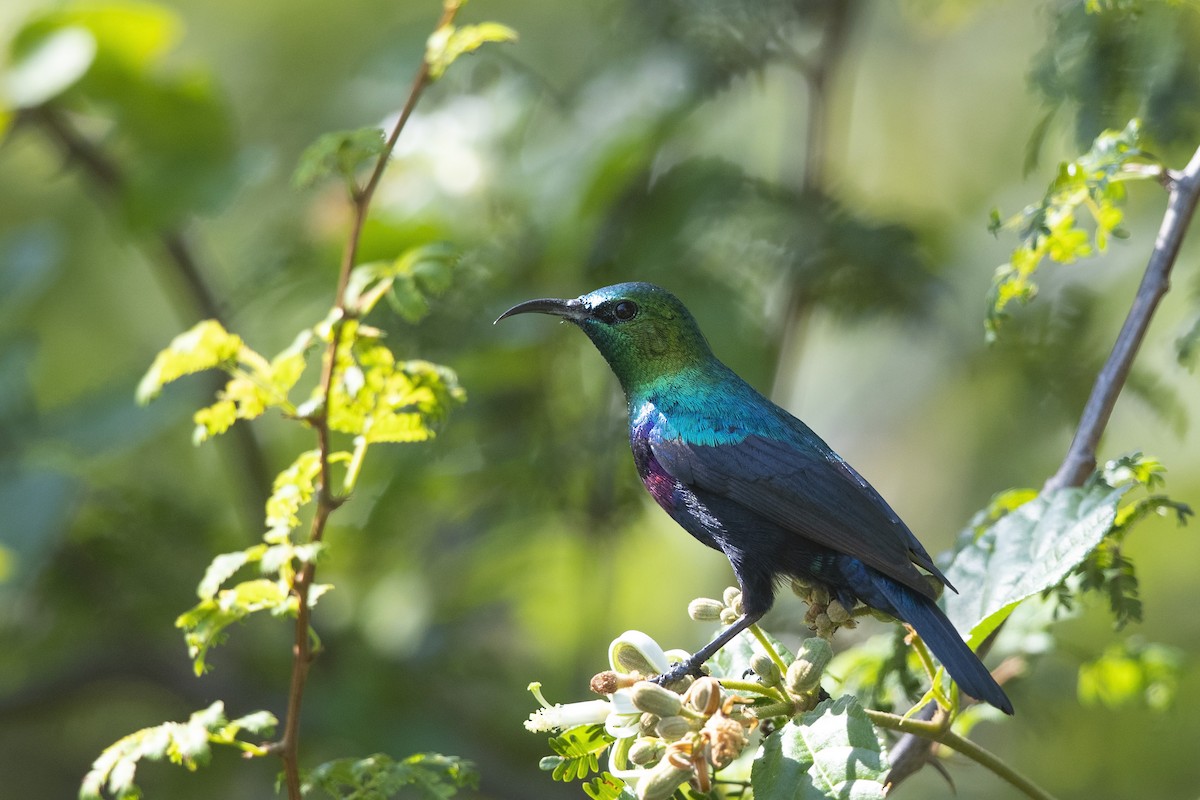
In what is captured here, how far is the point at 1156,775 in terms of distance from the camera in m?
4.79

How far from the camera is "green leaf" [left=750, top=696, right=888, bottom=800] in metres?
1.83

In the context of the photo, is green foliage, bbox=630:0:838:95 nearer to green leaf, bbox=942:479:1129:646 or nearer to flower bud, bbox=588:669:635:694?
green leaf, bbox=942:479:1129:646

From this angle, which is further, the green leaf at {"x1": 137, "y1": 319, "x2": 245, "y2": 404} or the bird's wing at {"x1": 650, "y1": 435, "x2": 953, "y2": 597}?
the bird's wing at {"x1": 650, "y1": 435, "x2": 953, "y2": 597}

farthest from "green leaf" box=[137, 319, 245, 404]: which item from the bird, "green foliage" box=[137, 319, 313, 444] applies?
the bird

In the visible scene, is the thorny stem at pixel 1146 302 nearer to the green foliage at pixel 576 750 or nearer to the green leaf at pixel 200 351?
the green foliage at pixel 576 750

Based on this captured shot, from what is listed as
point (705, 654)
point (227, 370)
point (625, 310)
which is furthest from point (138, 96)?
point (705, 654)

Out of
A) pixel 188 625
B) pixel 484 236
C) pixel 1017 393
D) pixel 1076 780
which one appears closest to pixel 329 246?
pixel 484 236

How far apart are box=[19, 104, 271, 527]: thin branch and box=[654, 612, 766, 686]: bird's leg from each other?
212 cm

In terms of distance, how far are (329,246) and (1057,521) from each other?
2.39 m

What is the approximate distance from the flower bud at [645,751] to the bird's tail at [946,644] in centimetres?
52

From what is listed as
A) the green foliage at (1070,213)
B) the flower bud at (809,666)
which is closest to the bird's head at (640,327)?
the green foliage at (1070,213)

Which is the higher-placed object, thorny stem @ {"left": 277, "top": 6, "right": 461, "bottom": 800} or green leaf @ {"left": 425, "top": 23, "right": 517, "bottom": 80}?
green leaf @ {"left": 425, "top": 23, "right": 517, "bottom": 80}

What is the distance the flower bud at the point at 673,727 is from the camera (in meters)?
1.86

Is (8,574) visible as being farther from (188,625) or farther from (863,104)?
(863,104)
